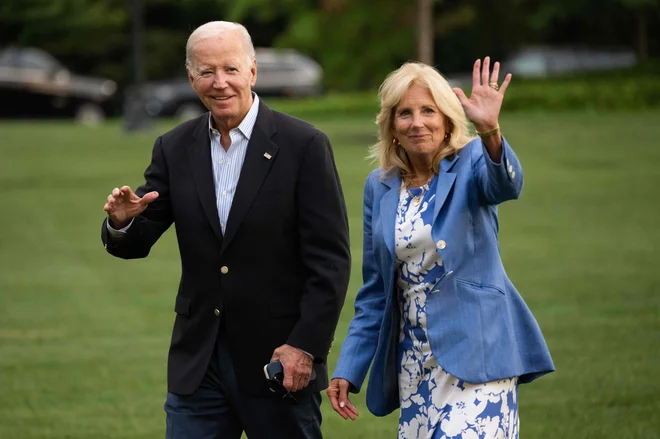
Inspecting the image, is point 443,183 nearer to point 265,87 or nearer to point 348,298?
point 348,298

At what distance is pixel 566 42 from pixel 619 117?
22735 millimetres

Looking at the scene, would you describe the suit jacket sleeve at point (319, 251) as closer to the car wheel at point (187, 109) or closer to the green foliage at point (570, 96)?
the green foliage at point (570, 96)

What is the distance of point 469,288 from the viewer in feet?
15.8

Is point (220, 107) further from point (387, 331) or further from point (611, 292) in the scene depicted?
point (611, 292)

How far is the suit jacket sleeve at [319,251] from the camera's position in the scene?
16.0 feet

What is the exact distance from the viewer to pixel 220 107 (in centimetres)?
493

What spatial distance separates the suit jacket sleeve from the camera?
487cm

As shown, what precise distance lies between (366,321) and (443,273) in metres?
0.47

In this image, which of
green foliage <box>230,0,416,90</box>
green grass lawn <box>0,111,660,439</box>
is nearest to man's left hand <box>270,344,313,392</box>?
green grass lawn <box>0,111,660,439</box>

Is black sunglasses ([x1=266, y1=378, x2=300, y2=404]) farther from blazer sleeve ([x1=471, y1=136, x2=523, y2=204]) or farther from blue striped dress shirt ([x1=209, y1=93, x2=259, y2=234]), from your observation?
blazer sleeve ([x1=471, y1=136, x2=523, y2=204])

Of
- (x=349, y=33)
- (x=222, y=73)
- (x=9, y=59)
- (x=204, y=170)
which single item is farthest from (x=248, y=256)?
(x=9, y=59)

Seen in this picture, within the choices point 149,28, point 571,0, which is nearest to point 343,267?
point 571,0

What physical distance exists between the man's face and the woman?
0.56 meters

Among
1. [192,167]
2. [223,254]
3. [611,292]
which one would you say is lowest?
[611,292]
